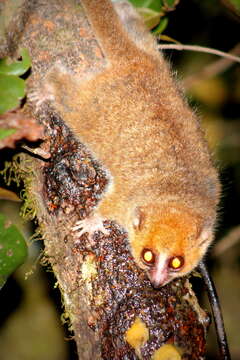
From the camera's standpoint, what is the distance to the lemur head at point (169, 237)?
3537mm

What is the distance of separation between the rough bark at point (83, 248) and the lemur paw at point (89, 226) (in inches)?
1.8

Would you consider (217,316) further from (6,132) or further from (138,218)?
(6,132)

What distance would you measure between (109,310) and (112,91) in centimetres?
215

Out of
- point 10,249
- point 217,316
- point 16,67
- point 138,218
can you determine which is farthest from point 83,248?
point 16,67

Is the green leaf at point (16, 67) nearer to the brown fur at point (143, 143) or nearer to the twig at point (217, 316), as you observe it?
the brown fur at point (143, 143)

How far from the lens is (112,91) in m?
4.17

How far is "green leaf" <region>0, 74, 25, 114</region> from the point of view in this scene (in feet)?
9.68

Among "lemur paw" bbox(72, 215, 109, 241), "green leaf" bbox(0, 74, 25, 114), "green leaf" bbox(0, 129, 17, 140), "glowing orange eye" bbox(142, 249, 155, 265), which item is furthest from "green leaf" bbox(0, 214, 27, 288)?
"glowing orange eye" bbox(142, 249, 155, 265)

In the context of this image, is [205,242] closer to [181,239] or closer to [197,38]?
[181,239]

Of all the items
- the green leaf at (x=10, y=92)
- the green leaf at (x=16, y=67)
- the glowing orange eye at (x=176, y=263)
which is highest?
the green leaf at (x=16, y=67)

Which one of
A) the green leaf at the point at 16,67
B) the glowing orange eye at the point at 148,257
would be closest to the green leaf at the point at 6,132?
the green leaf at the point at 16,67

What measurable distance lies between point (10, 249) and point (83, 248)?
0.56 metres

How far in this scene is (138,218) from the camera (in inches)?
149

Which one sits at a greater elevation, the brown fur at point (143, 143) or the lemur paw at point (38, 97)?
the lemur paw at point (38, 97)
